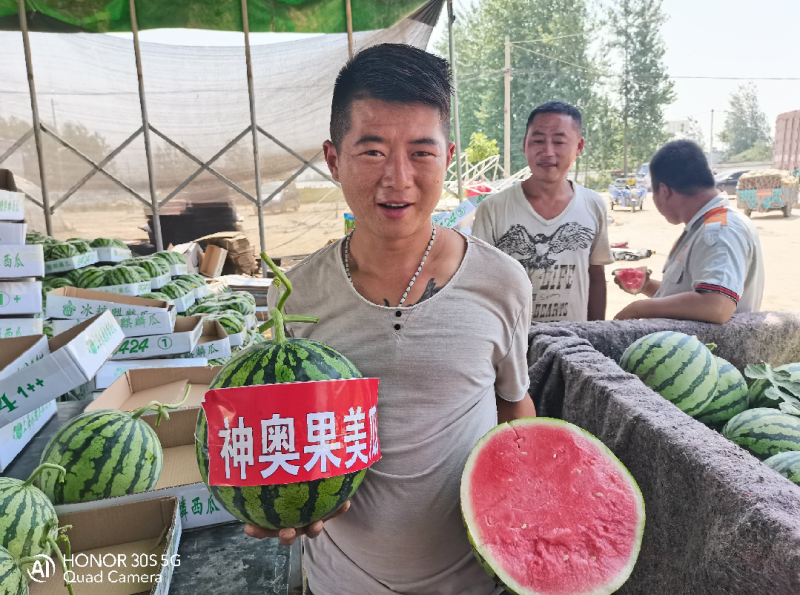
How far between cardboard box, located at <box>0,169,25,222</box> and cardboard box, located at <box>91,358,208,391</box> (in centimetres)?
82

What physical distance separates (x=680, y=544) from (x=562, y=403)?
2.51 ft

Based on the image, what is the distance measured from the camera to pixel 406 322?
1.25 metres

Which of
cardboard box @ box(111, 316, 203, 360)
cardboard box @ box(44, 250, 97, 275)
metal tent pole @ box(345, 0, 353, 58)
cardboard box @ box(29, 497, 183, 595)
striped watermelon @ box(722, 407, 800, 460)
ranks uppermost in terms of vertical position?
metal tent pole @ box(345, 0, 353, 58)

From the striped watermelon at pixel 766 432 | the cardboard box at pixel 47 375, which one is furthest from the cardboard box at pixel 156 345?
the striped watermelon at pixel 766 432

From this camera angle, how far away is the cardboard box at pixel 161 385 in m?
2.24

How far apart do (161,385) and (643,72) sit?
36031 mm

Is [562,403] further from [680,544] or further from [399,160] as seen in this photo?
[399,160]

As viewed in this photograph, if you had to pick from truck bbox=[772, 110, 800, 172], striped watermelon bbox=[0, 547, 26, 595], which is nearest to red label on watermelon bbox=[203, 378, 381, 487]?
striped watermelon bbox=[0, 547, 26, 595]

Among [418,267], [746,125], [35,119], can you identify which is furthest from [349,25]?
[746,125]

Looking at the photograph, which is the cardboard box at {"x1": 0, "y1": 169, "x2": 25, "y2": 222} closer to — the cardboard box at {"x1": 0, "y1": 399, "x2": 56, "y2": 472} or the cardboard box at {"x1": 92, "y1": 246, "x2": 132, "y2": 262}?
the cardboard box at {"x1": 92, "y1": 246, "x2": 132, "y2": 262}

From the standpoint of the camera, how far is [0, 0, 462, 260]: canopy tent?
6.08 metres

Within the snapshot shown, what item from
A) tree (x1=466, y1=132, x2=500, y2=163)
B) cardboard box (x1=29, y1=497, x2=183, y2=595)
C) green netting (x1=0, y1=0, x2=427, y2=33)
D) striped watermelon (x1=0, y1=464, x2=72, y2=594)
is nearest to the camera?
striped watermelon (x1=0, y1=464, x2=72, y2=594)

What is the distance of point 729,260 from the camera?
2.47 m

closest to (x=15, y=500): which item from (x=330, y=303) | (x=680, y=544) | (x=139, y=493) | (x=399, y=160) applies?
(x=139, y=493)
